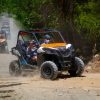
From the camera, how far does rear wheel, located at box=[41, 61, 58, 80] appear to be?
640 inches

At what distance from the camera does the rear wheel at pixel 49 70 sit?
53.3 ft

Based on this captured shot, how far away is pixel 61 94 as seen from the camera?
1261 centimetres

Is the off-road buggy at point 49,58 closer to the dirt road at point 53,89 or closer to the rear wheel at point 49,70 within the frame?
the rear wheel at point 49,70

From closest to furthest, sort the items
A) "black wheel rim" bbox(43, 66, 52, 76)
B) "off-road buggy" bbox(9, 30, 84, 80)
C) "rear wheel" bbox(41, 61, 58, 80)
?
"rear wheel" bbox(41, 61, 58, 80), "black wheel rim" bbox(43, 66, 52, 76), "off-road buggy" bbox(9, 30, 84, 80)

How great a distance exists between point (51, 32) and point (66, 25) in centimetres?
550

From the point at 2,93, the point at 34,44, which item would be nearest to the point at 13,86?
the point at 2,93

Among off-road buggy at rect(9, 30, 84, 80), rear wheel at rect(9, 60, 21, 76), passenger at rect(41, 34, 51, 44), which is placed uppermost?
passenger at rect(41, 34, 51, 44)

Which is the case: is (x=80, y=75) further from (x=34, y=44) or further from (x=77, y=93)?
(x=77, y=93)

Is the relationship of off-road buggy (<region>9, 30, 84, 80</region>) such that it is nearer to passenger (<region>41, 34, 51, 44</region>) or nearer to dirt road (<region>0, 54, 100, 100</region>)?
passenger (<region>41, 34, 51, 44</region>)

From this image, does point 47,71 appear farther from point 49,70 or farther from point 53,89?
point 53,89

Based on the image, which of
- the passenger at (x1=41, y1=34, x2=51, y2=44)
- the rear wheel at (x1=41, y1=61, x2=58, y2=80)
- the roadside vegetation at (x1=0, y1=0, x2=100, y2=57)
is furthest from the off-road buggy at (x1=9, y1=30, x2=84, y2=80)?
the roadside vegetation at (x1=0, y1=0, x2=100, y2=57)

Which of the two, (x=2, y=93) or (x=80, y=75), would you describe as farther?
(x=80, y=75)

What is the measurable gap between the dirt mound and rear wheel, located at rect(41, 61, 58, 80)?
359cm

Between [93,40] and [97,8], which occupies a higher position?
[97,8]
